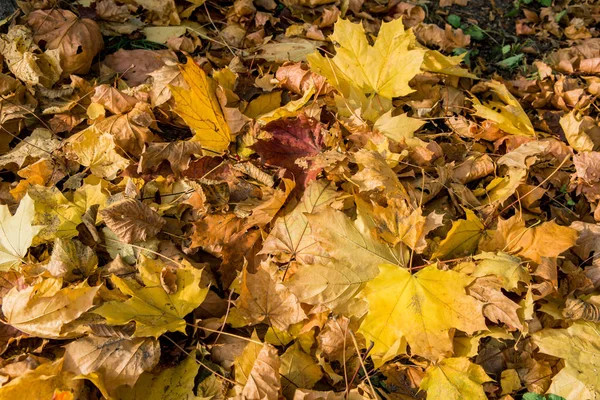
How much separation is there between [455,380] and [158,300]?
84 centimetres

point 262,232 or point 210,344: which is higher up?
point 262,232

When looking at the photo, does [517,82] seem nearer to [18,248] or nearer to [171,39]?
[171,39]

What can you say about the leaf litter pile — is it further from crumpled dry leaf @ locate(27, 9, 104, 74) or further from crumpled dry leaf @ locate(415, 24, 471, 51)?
crumpled dry leaf @ locate(415, 24, 471, 51)

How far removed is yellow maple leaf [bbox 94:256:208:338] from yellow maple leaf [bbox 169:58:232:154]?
46cm

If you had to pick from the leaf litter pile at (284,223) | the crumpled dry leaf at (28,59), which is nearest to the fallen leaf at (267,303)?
the leaf litter pile at (284,223)

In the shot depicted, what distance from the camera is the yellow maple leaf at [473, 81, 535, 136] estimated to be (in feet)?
5.92

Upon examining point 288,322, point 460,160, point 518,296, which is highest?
point 460,160

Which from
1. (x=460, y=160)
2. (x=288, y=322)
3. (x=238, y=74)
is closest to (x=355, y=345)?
(x=288, y=322)

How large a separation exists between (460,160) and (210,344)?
108 centimetres

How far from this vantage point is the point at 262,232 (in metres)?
1.52

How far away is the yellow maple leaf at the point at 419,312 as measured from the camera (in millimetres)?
1295

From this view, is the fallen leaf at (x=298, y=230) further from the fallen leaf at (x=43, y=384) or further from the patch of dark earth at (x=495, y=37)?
the patch of dark earth at (x=495, y=37)

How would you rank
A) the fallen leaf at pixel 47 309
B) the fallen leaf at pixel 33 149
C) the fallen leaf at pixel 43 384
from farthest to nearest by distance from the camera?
1. the fallen leaf at pixel 33 149
2. the fallen leaf at pixel 47 309
3. the fallen leaf at pixel 43 384

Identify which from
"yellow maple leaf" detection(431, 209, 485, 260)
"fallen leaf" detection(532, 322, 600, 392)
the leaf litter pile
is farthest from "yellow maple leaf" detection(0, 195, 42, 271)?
"fallen leaf" detection(532, 322, 600, 392)
